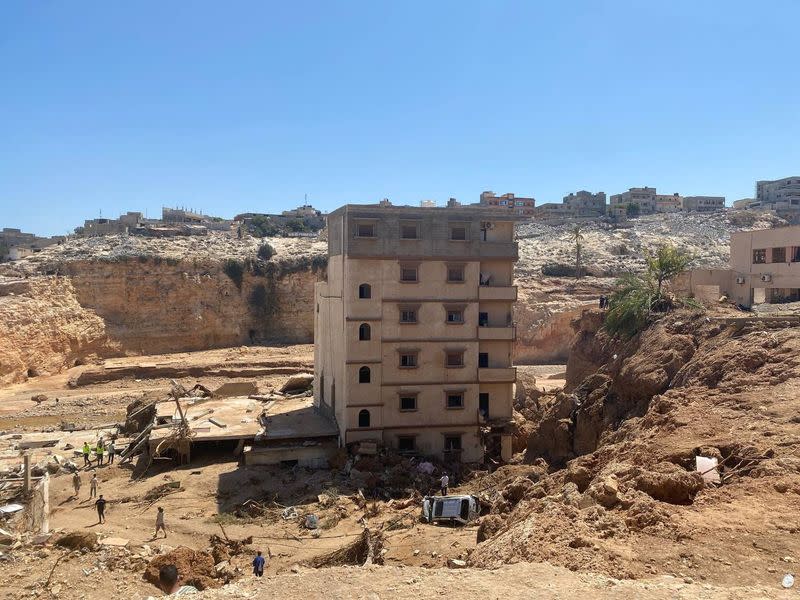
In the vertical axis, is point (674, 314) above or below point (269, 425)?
above

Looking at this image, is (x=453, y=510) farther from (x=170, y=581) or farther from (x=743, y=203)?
(x=743, y=203)

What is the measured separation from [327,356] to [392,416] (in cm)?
553

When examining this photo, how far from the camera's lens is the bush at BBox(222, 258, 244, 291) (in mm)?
58406

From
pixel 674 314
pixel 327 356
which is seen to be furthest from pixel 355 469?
pixel 674 314

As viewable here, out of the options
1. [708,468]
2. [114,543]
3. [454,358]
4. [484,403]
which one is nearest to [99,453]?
[114,543]

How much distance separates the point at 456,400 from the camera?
27.4 m

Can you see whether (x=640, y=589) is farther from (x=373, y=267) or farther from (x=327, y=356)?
(x=327, y=356)

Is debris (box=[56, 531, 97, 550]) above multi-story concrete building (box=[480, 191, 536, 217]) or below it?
below

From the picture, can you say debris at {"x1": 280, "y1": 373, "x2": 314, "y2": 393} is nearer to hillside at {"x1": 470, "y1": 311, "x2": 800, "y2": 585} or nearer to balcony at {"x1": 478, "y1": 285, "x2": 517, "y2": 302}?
balcony at {"x1": 478, "y1": 285, "x2": 517, "y2": 302}

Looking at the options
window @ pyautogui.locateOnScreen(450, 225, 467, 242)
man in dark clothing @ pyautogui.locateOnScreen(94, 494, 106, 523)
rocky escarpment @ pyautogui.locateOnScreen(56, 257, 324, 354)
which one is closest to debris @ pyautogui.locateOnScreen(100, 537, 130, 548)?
man in dark clothing @ pyautogui.locateOnScreen(94, 494, 106, 523)

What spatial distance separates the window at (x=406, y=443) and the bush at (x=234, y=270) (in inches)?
1438

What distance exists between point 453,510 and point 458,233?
42.5 ft

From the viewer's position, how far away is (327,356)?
30.4m

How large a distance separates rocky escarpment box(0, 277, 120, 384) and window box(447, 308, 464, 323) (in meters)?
36.4
